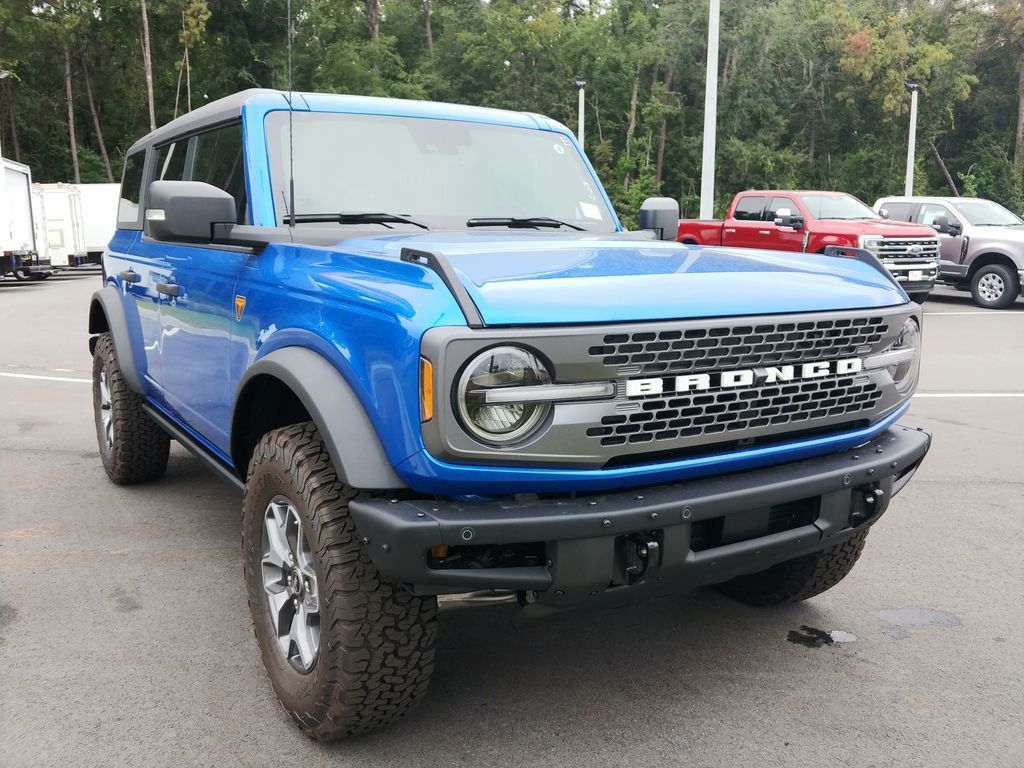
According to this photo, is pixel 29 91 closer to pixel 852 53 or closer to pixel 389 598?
pixel 852 53

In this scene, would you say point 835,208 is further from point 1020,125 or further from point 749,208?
point 1020,125

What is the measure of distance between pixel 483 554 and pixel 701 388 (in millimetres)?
729

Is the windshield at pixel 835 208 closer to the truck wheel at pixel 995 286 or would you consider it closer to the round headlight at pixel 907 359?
the truck wheel at pixel 995 286

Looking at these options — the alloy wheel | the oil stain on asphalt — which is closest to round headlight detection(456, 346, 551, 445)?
the alloy wheel

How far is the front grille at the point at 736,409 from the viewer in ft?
8.41

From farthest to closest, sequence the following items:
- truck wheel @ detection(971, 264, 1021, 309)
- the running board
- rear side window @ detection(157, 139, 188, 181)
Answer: truck wheel @ detection(971, 264, 1021, 309), rear side window @ detection(157, 139, 188, 181), the running board

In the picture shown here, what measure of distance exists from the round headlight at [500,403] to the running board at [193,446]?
1337 millimetres

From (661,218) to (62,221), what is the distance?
86.5ft

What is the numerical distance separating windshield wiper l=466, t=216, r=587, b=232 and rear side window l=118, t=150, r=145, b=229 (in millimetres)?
2259

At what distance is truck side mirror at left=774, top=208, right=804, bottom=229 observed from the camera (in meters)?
15.9

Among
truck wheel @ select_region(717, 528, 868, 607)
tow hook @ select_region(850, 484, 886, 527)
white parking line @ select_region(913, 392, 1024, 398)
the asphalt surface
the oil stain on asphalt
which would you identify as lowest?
white parking line @ select_region(913, 392, 1024, 398)

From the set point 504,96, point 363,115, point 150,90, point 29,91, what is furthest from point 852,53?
point 363,115

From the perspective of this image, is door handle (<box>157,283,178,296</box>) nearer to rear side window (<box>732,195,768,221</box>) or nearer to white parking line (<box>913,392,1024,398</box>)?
white parking line (<box>913,392,1024,398</box>)

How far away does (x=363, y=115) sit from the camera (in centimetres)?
404
